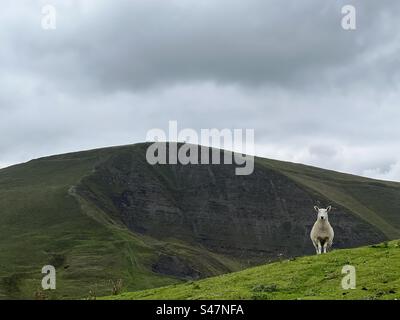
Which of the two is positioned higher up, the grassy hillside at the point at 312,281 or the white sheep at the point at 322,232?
the white sheep at the point at 322,232

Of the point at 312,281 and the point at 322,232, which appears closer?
the point at 312,281

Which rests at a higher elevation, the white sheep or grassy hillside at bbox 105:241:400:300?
the white sheep

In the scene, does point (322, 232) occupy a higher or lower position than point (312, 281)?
higher

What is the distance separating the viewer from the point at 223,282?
3722 centimetres

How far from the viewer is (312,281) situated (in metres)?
32.6

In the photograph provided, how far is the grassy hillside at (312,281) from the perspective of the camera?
29125 millimetres

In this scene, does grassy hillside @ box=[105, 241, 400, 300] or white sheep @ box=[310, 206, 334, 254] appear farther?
white sheep @ box=[310, 206, 334, 254]

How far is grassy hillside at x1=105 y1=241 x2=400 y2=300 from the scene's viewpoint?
29.1 metres

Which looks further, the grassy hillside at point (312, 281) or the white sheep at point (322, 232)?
the white sheep at point (322, 232)
